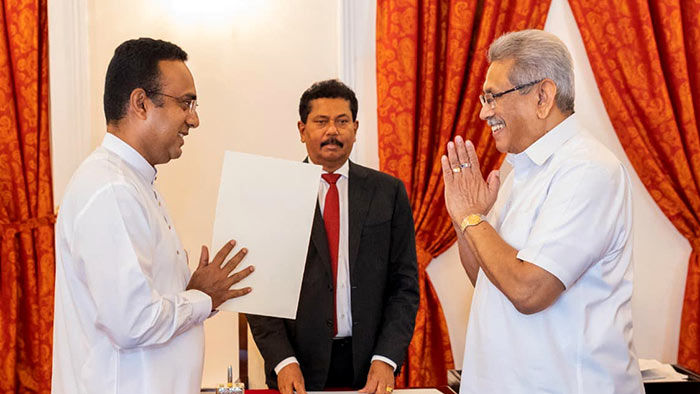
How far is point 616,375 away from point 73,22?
350cm

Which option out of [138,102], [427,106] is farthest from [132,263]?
[427,106]

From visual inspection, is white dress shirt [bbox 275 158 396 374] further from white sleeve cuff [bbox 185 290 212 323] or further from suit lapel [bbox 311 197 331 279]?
white sleeve cuff [bbox 185 290 212 323]

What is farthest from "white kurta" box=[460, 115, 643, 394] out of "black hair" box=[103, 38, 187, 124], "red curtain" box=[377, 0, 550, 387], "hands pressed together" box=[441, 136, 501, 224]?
"red curtain" box=[377, 0, 550, 387]

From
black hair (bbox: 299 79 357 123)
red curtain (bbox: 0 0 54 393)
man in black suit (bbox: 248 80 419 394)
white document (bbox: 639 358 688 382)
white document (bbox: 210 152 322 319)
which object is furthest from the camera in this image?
red curtain (bbox: 0 0 54 393)

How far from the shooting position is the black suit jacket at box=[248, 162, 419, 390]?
9.25 ft

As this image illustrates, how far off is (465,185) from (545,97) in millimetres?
332

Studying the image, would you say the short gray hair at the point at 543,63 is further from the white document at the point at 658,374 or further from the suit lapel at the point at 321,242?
the white document at the point at 658,374

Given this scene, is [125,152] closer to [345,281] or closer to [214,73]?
[345,281]

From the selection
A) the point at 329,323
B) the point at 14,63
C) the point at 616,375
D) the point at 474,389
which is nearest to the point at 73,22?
the point at 14,63

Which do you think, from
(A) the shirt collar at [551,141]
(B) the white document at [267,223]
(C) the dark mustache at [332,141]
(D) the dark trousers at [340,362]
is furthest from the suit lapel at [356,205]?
(A) the shirt collar at [551,141]

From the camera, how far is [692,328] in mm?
4250

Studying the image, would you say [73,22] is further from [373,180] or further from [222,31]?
[373,180]

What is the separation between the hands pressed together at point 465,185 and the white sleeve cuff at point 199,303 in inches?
28.5

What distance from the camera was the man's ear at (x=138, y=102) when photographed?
2.09m
